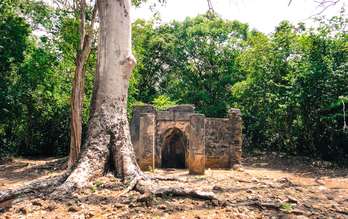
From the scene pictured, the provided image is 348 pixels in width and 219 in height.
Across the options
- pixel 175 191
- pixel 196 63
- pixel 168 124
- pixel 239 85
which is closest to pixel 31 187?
pixel 175 191

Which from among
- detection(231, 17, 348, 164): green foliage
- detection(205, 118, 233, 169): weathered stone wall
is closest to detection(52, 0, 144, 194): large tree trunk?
detection(205, 118, 233, 169): weathered stone wall

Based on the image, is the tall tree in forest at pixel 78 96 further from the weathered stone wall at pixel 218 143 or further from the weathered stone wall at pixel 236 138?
the weathered stone wall at pixel 236 138

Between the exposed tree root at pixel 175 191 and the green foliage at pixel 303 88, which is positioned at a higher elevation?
the green foliage at pixel 303 88

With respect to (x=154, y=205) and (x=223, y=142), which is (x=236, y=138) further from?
(x=154, y=205)

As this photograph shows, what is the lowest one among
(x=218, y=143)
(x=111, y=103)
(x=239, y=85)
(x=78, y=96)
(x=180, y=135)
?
(x=218, y=143)

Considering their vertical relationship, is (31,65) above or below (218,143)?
above

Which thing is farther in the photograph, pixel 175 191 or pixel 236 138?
pixel 236 138

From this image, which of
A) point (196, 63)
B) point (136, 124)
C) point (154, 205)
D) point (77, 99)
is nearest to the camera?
point (154, 205)

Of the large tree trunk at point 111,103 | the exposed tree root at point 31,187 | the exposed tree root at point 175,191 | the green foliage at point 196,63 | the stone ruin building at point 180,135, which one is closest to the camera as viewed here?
the exposed tree root at point 31,187

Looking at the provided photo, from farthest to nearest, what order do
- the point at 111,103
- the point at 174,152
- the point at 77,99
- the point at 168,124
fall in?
the point at 174,152
the point at 168,124
the point at 77,99
the point at 111,103

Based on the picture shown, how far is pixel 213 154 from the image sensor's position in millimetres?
10125

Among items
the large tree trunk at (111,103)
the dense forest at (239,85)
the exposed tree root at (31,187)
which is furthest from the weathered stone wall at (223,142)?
the exposed tree root at (31,187)

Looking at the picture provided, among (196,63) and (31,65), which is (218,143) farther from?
(196,63)

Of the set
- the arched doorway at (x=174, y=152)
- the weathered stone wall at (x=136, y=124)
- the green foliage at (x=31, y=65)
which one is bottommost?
the arched doorway at (x=174, y=152)
